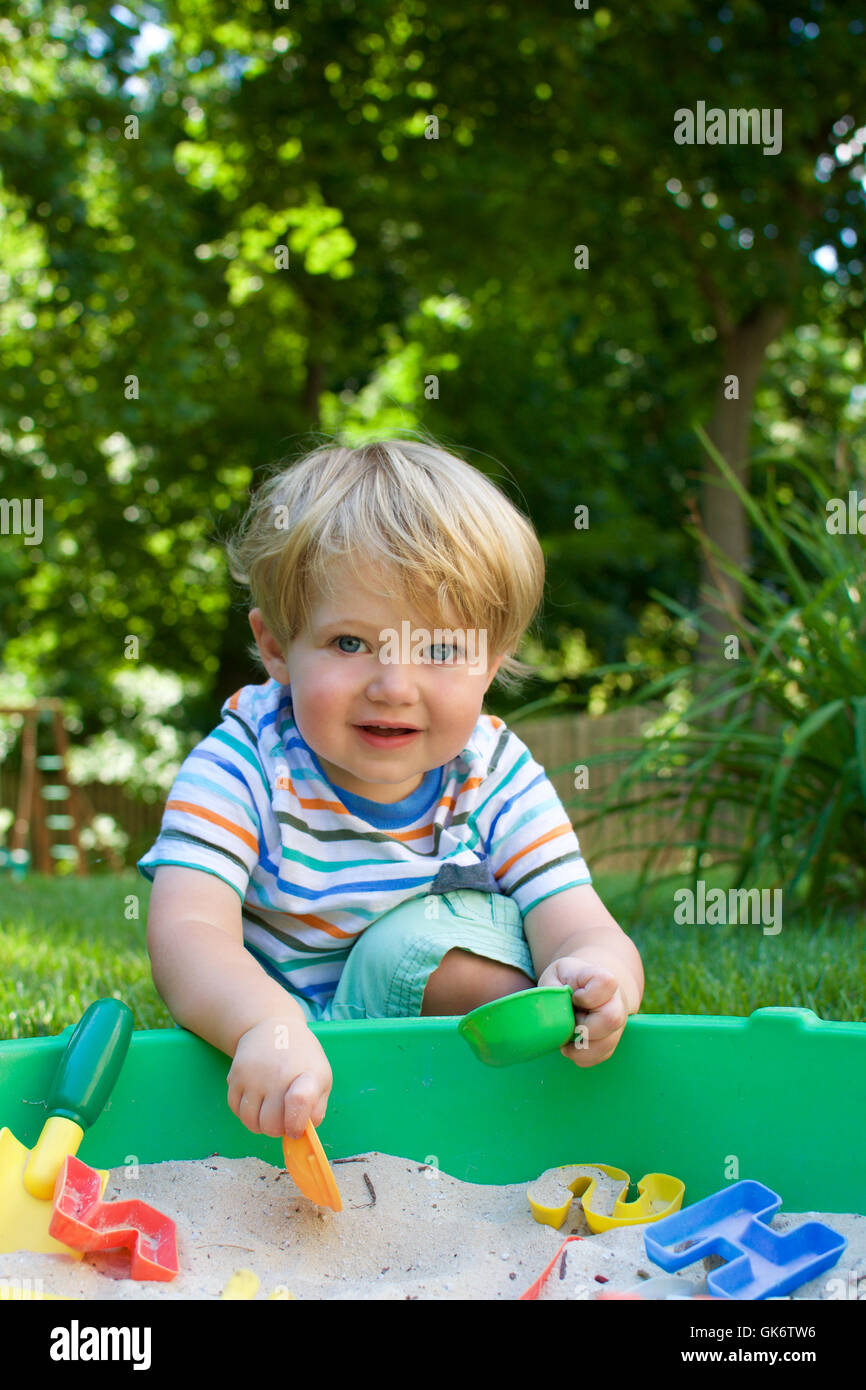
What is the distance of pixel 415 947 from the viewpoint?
1238mm

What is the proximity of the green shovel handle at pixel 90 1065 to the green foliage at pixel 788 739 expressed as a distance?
3.82ft

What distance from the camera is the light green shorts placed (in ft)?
4.06

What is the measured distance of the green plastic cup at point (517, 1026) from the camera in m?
0.95

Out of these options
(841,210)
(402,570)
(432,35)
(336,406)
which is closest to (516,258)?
(432,35)

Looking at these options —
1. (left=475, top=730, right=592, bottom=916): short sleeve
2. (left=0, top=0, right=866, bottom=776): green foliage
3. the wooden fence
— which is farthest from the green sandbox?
(left=0, top=0, right=866, bottom=776): green foliage

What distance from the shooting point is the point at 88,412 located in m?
6.73

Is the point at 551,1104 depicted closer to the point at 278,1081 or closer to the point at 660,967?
the point at 278,1081

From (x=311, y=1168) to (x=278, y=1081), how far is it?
8 cm

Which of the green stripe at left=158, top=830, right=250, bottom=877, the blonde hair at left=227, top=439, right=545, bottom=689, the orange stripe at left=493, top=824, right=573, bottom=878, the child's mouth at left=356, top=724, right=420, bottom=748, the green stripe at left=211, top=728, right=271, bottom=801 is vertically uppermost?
the blonde hair at left=227, top=439, right=545, bottom=689

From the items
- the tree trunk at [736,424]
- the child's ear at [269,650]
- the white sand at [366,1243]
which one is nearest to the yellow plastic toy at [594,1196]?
the white sand at [366,1243]

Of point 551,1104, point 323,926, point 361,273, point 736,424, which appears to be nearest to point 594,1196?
point 551,1104

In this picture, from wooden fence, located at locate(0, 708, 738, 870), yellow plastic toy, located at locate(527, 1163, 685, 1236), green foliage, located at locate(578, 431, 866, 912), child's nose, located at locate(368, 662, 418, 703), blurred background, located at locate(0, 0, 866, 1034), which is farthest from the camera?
blurred background, located at locate(0, 0, 866, 1034)

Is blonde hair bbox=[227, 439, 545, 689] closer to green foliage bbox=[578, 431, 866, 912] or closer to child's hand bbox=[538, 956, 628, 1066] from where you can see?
child's hand bbox=[538, 956, 628, 1066]

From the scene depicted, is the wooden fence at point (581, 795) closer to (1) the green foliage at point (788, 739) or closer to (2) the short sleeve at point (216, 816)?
(1) the green foliage at point (788, 739)
